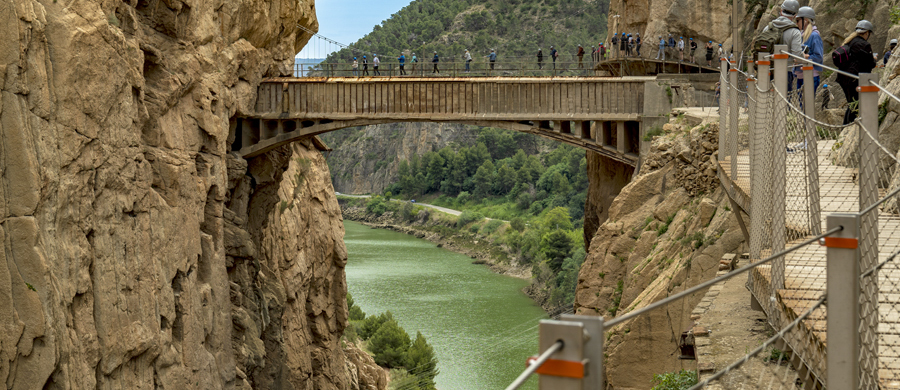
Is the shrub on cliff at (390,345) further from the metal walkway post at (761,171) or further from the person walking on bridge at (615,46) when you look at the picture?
the metal walkway post at (761,171)

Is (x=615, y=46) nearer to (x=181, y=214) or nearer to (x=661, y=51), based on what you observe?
(x=661, y=51)

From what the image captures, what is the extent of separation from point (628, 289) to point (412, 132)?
97.2 meters

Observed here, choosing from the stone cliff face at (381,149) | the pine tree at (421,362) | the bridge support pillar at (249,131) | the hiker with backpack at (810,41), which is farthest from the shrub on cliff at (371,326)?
the stone cliff face at (381,149)

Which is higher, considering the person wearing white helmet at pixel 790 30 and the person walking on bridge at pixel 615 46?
the person walking on bridge at pixel 615 46

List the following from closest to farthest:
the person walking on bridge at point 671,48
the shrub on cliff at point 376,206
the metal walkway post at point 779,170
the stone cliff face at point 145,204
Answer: the metal walkway post at point 779,170 < the stone cliff face at point 145,204 < the person walking on bridge at point 671,48 < the shrub on cliff at point 376,206

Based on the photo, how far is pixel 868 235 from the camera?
412cm

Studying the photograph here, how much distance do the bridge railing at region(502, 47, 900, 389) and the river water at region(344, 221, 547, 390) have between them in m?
28.3

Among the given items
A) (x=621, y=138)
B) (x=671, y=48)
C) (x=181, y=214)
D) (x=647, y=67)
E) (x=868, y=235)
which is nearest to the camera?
(x=868, y=235)

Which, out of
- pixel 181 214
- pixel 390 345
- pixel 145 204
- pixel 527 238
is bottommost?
pixel 390 345

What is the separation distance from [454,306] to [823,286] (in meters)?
45.8

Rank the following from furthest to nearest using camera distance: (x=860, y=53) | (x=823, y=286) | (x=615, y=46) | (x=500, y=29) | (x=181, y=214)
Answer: (x=500, y=29) < (x=615, y=46) < (x=181, y=214) < (x=860, y=53) < (x=823, y=286)

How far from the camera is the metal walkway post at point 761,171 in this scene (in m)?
7.37

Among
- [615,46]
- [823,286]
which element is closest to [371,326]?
[615,46]

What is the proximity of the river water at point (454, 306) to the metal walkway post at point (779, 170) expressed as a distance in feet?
96.5
